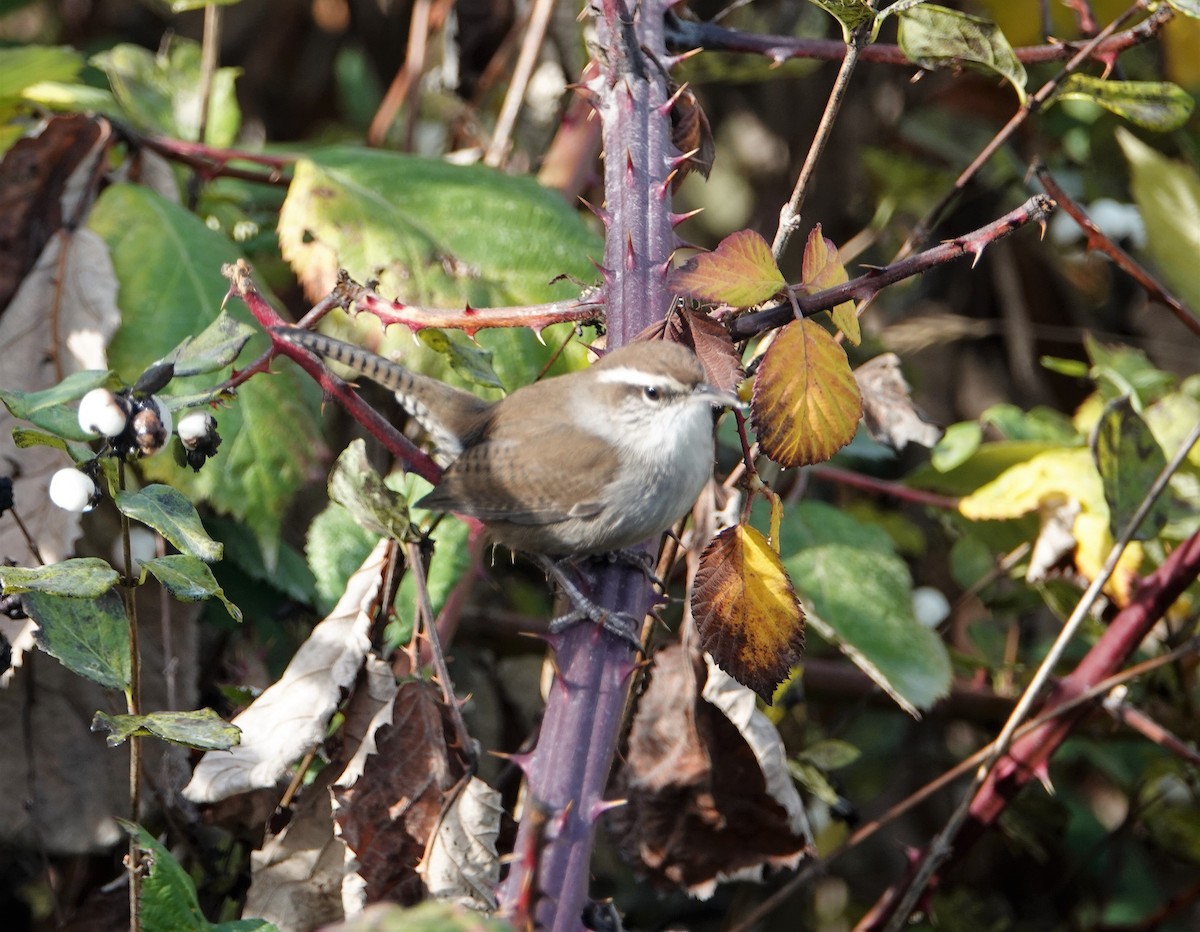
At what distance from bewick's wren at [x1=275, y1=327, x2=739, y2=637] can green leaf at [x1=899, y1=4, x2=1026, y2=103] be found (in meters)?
0.65

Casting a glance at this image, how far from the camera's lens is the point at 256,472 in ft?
7.79

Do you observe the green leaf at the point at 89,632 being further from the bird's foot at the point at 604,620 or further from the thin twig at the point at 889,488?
the thin twig at the point at 889,488

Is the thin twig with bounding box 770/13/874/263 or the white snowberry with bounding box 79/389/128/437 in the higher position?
the thin twig with bounding box 770/13/874/263

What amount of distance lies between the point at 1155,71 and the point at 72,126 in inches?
127

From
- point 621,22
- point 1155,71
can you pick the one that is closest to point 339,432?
point 621,22

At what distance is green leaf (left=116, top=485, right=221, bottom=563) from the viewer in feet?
5.28

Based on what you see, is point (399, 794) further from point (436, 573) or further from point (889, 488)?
point (889, 488)

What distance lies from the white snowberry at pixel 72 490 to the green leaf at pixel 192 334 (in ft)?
2.05

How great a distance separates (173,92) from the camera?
3400 mm

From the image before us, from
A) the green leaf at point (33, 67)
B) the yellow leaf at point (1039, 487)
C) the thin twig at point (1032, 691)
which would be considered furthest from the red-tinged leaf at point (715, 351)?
the green leaf at point (33, 67)

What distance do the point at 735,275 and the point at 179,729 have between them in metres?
0.94

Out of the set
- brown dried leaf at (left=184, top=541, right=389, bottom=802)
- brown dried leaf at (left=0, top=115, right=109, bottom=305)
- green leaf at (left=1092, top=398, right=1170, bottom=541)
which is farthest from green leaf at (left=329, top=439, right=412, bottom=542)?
green leaf at (left=1092, top=398, right=1170, bottom=541)

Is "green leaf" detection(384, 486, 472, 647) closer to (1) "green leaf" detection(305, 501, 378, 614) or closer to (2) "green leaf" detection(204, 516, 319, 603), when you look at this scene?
(1) "green leaf" detection(305, 501, 378, 614)

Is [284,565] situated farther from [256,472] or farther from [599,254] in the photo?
[599,254]
